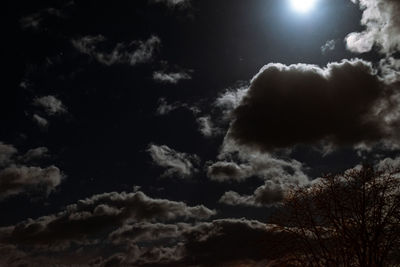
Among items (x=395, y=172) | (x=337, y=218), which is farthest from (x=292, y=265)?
(x=395, y=172)

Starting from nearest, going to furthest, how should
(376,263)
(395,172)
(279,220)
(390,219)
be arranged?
(376,263)
(390,219)
(395,172)
(279,220)

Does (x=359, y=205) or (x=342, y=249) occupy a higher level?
(x=359, y=205)

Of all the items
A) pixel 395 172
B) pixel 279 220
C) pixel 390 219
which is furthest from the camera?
pixel 279 220

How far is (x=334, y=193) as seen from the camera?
123 ft

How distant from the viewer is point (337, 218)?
36.0 metres

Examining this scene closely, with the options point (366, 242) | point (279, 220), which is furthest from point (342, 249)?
point (279, 220)

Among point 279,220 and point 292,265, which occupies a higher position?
point 279,220

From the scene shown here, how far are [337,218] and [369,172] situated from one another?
16.6 feet

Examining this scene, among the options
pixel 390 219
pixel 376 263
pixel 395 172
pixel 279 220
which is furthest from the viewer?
pixel 279 220

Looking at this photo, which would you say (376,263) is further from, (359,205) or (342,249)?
(359,205)

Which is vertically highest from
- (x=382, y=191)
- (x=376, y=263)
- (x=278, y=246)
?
(x=382, y=191)

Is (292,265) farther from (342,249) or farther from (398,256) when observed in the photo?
(398,256)

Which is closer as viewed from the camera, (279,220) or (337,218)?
(337,218)

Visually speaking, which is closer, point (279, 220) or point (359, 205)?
point (359, 205)
